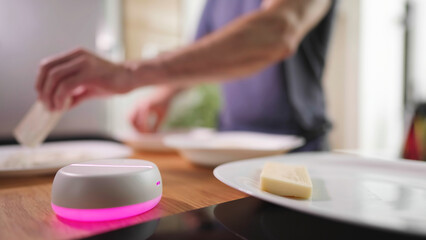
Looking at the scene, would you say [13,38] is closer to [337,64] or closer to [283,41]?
[283,41]

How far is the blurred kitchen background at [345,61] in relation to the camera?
38.7 inches

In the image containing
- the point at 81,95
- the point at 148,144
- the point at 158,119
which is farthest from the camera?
the point at 158,119

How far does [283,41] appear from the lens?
708 mm

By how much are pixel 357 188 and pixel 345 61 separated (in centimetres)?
308

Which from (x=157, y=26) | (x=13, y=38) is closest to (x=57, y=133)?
(x=13, y=38)

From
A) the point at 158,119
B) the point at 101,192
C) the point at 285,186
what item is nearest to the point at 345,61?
the point at 158,119

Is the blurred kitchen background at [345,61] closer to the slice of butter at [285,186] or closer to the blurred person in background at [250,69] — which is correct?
the blurred person in background at [250,69]

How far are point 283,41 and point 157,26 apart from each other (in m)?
2.27

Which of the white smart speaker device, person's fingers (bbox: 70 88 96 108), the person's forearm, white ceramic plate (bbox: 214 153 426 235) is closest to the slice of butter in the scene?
white ceramic plate (bbox: 214 153 426 235)

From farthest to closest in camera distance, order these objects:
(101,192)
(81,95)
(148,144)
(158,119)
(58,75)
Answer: (158,119), (148,144), (81,95), (58,75), (101,192)

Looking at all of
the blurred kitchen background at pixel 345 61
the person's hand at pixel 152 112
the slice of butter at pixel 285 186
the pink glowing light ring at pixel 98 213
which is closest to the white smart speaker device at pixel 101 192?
the pink glowing light ring at pixel 98 213

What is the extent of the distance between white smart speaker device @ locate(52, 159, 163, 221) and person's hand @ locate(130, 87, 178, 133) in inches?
31.0

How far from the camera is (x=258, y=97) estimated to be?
1.23m

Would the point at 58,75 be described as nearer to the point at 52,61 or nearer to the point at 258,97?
the point at 52,61
